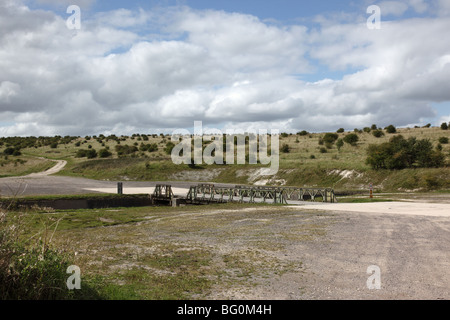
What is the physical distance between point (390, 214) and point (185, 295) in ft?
52.8

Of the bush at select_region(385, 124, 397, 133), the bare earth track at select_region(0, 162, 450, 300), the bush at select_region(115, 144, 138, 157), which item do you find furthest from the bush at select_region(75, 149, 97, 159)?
the bare earth track at select_region(0, 162, 450, 300)

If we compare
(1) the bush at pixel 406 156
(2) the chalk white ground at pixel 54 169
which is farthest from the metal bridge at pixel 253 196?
(2) the chalk white ground at pixel 54 169

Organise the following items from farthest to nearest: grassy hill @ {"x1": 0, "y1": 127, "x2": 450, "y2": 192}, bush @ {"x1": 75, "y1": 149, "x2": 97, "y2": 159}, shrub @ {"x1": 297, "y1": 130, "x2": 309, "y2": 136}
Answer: shrub @ {"x1": 297, "y1": 130, "x2": 309, "y2": 136} → bush @ {"x1": 75, "y1": 149, "x2": 97, "y2": 159} → grassy hill @ {"x1": 0, "y1": 127, "x2": 450, "y2": 192}

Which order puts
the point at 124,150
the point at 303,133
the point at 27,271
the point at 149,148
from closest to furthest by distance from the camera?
1. the point at 27,271
2. the point at 124,150
3. the point at 149,148
4. the point at 303,133

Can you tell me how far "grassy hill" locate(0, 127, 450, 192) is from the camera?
4075 cm

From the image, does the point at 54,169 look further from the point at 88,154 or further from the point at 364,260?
the point at 364,260

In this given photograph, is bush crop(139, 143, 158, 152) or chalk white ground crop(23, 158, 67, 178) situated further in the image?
bush crop(139, 143, 158, 152)

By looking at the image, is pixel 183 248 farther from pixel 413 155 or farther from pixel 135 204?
pixel 413 155

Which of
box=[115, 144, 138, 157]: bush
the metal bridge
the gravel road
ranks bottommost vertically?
the metal bridge

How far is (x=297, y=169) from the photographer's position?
52656 mm

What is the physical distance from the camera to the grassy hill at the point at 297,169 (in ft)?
134

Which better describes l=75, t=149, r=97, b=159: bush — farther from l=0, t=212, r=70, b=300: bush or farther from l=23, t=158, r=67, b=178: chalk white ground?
l=0, t=212, r=70, b=300: bush

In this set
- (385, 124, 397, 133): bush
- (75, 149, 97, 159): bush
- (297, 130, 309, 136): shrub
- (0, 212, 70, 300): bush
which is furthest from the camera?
(297, 130, 309, 136): shrub

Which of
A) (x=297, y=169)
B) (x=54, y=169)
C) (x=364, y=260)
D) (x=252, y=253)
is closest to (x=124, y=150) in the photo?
(x=54, y=169)
